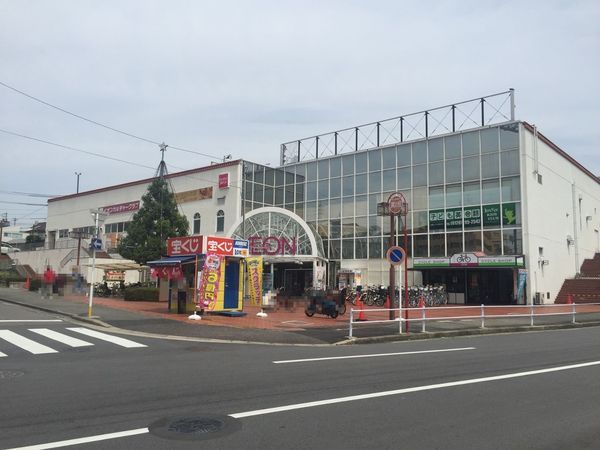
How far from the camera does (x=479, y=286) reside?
114 ft

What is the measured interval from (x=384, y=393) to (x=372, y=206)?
33046mm

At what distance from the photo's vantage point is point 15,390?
7234 mm

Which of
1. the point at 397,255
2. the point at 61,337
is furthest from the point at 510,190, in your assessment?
the point at 61,337

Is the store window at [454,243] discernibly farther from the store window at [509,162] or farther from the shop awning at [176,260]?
the shop awning at [176,260]

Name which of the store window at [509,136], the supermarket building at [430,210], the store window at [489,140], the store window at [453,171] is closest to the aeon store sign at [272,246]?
the supermarket building at [430,210]

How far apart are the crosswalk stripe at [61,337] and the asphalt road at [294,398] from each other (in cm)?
37

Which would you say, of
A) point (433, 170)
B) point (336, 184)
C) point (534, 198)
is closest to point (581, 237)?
point (534, 198)

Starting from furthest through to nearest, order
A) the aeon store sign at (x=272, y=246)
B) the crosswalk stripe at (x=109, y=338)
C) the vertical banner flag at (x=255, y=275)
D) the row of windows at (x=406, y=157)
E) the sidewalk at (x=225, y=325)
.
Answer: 1. the aeon store sign at (x=272, y=246)
2. the row of windows at (x=406, y=157)
3. the vertical banner flag at (x=255, y=275)
4. the sidewalk at (x=225, y=325)
5. the crosswalk stripe at (x=109, y=338)

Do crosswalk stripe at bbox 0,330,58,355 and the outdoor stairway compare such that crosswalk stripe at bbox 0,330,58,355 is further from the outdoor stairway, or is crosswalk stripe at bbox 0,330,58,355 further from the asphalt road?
the outdoor stairway

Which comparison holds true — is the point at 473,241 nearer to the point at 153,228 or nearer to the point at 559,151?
the point at 559,151

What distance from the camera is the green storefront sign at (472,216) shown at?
33281 mm

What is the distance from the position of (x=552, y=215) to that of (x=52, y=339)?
3443 cm

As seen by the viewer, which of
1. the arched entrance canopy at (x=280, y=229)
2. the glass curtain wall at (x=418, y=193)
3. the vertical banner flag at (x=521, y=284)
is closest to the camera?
the vertical banner flag at (x=521, y=284)

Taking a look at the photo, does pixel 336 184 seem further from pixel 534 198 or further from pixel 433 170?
pixel 534 198
